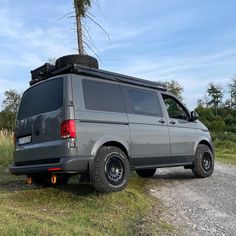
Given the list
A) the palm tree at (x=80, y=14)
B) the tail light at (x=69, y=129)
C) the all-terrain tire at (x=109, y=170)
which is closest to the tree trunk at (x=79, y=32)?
the palm tree at (x=80, y=14)

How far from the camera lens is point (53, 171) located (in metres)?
6.11

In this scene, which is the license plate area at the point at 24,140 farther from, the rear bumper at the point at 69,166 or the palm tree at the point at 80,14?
the palm tree at the point at 80,14

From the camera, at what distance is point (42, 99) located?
22.2 feet

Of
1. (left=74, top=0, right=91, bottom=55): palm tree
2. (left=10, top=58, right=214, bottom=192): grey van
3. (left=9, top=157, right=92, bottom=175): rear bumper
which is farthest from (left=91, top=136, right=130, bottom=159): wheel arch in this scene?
(left=74, top=0, right=91, bottom=55): palm tree

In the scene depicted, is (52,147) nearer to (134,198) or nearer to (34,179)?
(34,179)

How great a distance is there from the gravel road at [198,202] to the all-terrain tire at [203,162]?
0.16 metres

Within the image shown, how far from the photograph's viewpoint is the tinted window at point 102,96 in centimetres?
650

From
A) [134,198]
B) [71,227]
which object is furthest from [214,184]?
[71,227]

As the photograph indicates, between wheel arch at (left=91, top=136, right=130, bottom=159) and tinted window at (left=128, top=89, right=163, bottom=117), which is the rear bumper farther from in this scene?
tinted window at (left=128, top=89, right=163, bottom=117)

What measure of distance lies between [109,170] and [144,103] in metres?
1.84

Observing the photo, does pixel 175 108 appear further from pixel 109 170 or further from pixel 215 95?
pixel 215 95

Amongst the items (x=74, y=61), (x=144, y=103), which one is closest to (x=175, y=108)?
(x=144, y=103)

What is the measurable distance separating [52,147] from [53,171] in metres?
0.39

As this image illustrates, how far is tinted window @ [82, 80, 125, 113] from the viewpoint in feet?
21.3
